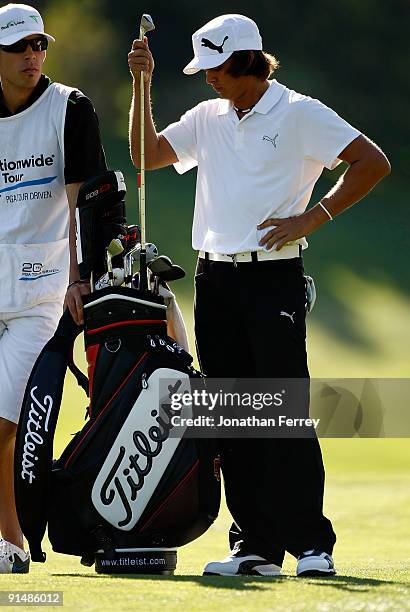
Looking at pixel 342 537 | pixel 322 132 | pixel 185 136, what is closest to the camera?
pixel 322 132

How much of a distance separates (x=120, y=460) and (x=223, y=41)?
1320 millimetres

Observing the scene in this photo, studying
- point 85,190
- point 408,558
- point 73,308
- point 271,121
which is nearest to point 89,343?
point 73,308

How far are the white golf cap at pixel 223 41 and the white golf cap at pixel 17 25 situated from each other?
0.51 m

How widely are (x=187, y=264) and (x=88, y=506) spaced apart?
7127 mm

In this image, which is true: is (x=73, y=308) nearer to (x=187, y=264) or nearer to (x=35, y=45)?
(x=35, y=45)

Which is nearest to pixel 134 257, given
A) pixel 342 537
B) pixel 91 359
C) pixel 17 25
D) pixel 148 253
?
pixel 148 253

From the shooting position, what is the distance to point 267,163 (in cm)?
438

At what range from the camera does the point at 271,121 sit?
439cm

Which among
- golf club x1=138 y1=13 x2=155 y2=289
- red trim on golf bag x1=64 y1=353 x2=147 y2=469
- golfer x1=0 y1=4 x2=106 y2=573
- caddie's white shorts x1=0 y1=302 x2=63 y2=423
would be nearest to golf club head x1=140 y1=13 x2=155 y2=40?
golf club x1=138 y1=13 x2=155 y2=289

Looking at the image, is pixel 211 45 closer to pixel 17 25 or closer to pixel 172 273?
pixel 17 25

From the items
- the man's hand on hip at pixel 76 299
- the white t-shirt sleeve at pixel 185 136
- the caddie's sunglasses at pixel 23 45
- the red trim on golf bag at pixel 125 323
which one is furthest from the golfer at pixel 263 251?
the caddie's sunglasses at pixel 23 45

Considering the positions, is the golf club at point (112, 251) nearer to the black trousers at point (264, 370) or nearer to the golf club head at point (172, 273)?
the golf club head at point (172, 273)

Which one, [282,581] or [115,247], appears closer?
[282,581]

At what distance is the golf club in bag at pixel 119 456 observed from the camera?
4145 millimetres
